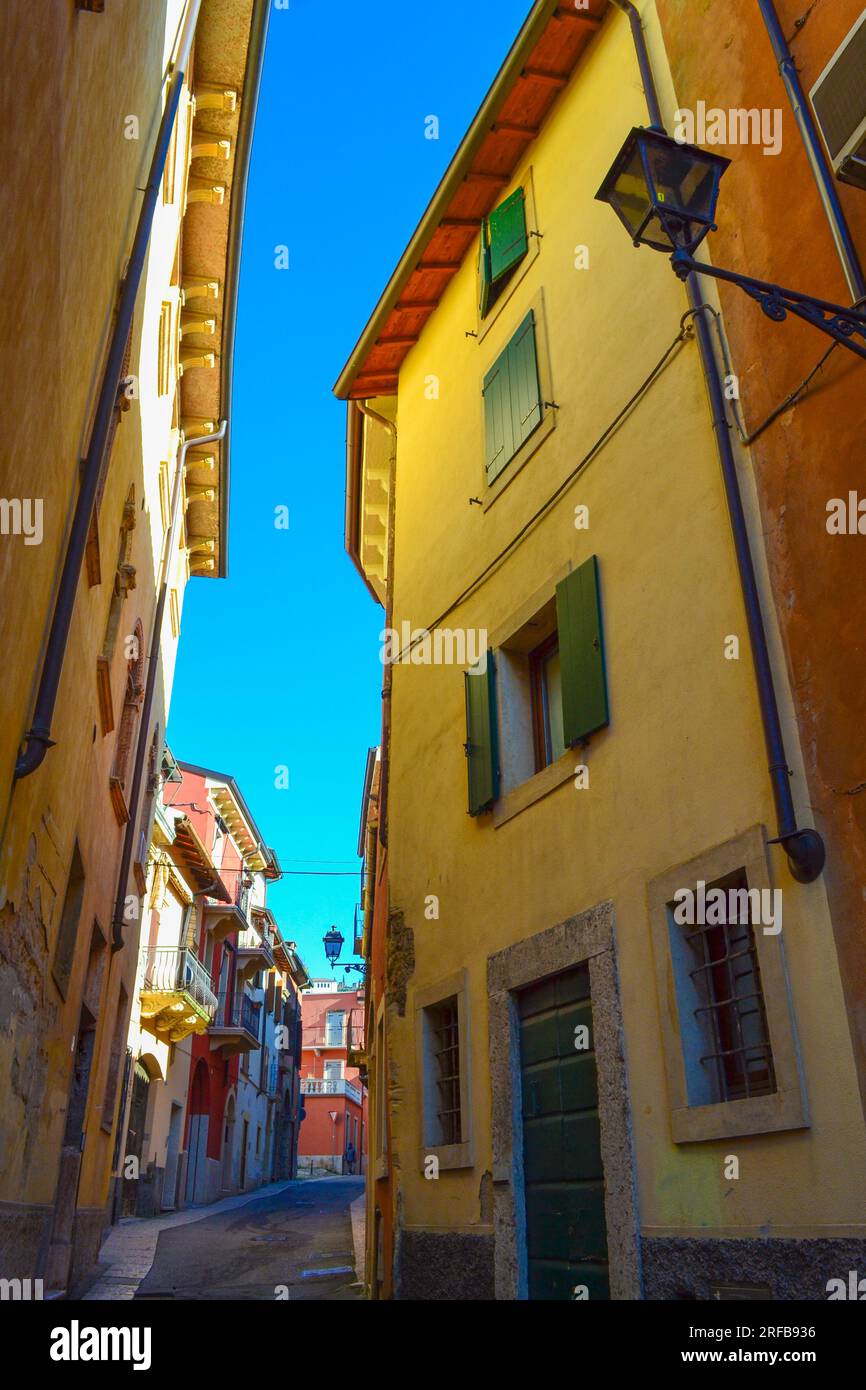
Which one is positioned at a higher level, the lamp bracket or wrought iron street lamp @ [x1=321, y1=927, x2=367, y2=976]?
wrought iron street lamp @ [x1=321, y1=927, x2=367, y2=976]

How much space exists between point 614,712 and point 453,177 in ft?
19.9

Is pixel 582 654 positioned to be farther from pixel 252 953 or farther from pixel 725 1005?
pixel 252 953

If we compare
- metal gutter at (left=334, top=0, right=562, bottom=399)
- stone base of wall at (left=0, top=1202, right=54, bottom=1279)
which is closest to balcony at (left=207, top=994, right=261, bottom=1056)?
metal gutter at (left=334, top=0, right=562, bottom=399)

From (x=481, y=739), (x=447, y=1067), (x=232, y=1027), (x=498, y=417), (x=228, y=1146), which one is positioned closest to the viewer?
(x=481, y=739)

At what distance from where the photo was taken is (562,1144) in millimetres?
6363

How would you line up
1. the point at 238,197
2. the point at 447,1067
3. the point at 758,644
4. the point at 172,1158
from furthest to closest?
the point at 172,1158, the point at 238,197, the point at 447,1067, the point at 758,644

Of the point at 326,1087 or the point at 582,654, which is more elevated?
the point at 326,1087

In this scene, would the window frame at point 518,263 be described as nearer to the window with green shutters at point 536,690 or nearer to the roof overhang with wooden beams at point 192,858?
the window with green shutters at point 536,690

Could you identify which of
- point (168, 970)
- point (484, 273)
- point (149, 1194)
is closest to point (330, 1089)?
point (168, 970)

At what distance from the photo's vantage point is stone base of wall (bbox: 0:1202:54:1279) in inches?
225

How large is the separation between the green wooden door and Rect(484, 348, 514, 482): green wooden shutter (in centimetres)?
429

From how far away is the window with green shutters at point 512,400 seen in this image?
27.8 feet

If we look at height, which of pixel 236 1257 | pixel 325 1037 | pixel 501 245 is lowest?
pixel 236 1257

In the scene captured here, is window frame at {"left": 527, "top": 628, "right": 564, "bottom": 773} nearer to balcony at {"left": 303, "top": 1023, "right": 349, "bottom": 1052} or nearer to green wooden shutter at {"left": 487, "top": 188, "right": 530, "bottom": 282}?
green wooden shutter at {"left": 487, "top": 188, "right": 530, "bottom": 282}
